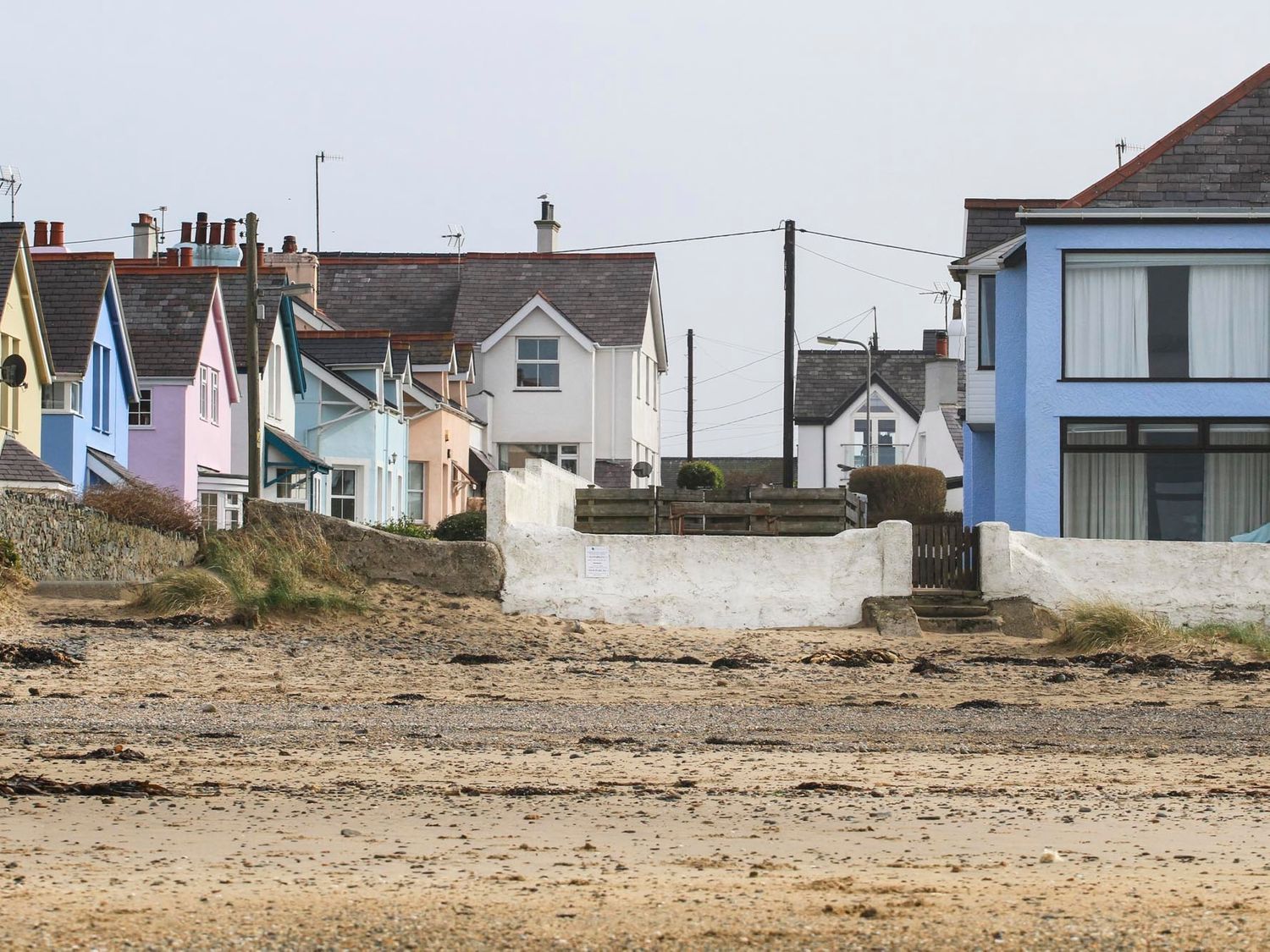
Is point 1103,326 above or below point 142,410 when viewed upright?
above

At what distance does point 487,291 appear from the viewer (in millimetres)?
57750

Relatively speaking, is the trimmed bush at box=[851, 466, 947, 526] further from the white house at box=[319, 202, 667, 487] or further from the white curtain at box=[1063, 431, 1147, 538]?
the white curtain at box=[1063, 431, 1147, 538]

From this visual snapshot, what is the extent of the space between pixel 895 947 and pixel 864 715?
8.62 metres

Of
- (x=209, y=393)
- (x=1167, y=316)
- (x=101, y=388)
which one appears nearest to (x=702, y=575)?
(x=1167, y=316)

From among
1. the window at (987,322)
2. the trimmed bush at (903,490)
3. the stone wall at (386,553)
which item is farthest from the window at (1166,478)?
the trimmed bush at (903,490)

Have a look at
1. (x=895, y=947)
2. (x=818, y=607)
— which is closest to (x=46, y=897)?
(x=895, y=947)

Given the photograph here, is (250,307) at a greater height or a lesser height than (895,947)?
greater

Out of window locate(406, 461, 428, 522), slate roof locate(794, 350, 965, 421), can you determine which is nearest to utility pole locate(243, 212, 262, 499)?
window locate(406, 461, 428, 522)

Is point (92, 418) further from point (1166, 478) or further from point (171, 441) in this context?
point (1166, 478)

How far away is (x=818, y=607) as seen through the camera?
78.1ft

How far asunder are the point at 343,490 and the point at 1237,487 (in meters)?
26.1

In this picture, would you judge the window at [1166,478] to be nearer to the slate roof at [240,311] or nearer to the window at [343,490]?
the slate roof at [240,311]

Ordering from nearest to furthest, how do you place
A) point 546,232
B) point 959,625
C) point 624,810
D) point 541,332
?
point 624,810, point 959,625, point 541,332, point 546,232

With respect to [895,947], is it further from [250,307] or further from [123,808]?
[250,307]
